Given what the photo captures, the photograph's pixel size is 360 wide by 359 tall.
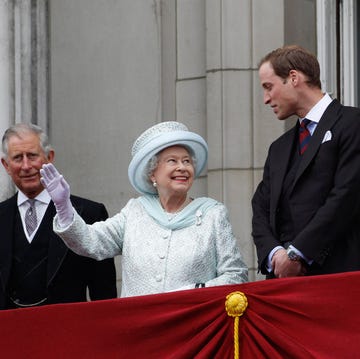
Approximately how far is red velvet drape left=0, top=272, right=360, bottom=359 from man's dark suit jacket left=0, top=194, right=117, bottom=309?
2.69 ft

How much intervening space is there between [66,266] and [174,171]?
1014 millimetres

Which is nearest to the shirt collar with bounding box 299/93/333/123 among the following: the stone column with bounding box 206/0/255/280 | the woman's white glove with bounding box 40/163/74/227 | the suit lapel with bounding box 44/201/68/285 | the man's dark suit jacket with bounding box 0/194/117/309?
the woman's white glove with bounding box 40/163/74/227

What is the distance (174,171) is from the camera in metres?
9.04

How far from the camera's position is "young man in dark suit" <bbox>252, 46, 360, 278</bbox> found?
8.59 m

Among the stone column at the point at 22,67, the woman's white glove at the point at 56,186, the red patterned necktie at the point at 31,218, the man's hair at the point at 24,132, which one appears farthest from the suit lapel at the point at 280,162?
the stone column at the point at 22,67

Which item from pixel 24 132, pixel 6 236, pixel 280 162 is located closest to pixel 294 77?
pixel 280 162

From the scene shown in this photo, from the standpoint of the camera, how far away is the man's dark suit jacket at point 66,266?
970 centimetres

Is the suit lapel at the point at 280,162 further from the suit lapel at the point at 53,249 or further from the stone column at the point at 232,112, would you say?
the stone column at the point at 232,112

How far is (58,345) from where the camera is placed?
28.7ft

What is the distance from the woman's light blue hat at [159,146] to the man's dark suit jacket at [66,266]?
27.3 inches

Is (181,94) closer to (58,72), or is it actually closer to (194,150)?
(58,72)

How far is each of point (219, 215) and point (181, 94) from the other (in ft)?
8.28

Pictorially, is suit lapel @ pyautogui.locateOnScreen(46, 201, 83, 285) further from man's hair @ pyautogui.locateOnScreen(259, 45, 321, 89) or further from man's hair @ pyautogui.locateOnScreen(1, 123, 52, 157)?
man's hair @ pyautogui.locateOnScreen(259, 45, 321, 89)

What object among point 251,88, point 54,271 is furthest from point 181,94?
point 54,271
